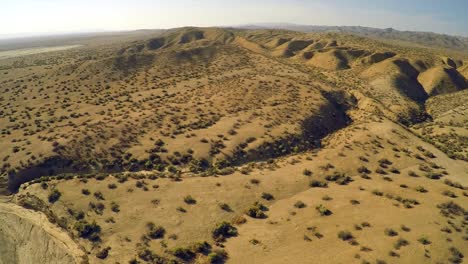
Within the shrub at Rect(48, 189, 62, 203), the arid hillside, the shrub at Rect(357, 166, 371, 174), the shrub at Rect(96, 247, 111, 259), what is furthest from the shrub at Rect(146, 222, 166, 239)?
the shrub at Rect(357, 166, 371, 174)

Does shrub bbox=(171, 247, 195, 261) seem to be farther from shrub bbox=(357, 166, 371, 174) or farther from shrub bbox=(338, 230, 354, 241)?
shrub bbox=(357, 166, 371, 174)

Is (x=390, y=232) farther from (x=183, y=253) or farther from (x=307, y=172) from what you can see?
(x=183, y=253)

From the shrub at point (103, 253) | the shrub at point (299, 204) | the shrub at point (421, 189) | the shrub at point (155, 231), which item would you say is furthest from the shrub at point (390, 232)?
the shrub at point (103, 253)

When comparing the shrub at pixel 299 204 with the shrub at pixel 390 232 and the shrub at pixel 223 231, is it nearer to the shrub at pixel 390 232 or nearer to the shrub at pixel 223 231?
the shrub at pixel 223 231

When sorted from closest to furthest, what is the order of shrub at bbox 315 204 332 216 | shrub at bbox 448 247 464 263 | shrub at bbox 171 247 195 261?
1. shrub at bbox 448 247 464 263
2. shrub at bbox 171 247 195 261
3. shrub at bbox 315 204 332 216

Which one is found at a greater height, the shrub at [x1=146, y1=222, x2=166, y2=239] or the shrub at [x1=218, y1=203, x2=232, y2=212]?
the shrub at [x1=218, y1=203, x2=232, y2=212]

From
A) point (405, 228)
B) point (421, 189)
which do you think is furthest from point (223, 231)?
point (421, 189)

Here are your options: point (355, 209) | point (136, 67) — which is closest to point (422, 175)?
point (355, 209)
